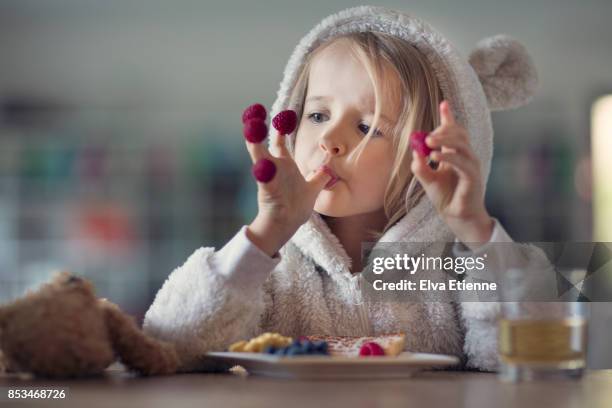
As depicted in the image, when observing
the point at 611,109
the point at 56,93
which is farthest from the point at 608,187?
the point at 56,93

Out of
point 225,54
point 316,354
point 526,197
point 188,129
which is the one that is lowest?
point 316,354

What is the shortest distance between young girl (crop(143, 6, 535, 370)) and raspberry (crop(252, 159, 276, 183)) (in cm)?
2

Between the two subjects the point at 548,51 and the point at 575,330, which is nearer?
the point at 575,330

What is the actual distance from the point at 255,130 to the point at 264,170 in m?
0.05

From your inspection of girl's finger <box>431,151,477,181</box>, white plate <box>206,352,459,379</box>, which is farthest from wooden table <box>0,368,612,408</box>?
girl's finger <box>431,151,477,181</box>

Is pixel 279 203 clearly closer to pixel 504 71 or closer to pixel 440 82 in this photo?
pixel 440 82

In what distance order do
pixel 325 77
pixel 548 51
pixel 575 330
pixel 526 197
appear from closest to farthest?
1. pixel 575 330
2. pixel 325 77
3. pixel 526 197
4. pixel 548 51

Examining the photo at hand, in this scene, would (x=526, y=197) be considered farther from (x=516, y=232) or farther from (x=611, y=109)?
(x=611, y=109)

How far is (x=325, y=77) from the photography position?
109 cm

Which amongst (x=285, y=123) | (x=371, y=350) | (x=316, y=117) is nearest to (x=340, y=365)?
(x=371, y=350)

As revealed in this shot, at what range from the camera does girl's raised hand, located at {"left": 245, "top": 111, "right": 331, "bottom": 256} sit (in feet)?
2.95

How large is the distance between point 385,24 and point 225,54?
121 inches

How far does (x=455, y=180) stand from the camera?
90cm

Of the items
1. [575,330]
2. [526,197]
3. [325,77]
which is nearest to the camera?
[575,330]
